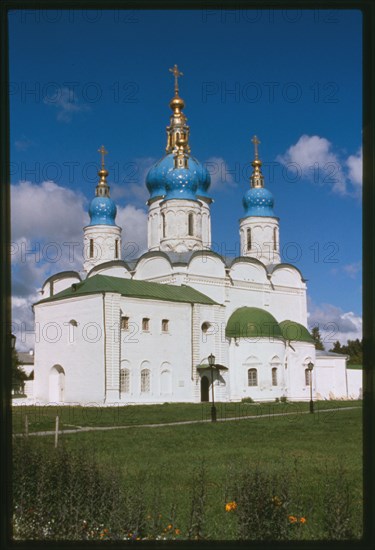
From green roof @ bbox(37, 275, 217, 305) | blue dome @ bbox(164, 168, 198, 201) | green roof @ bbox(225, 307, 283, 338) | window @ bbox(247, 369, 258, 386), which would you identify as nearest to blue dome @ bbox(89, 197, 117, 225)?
blue dome @ bbox(164, 168, 198, 201)

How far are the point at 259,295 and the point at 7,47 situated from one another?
36.7 metres

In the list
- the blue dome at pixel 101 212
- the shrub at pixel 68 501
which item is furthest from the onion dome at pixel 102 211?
the shrub at pixel 68 501

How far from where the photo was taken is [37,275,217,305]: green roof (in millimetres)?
30923

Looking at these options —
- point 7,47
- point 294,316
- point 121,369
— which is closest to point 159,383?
point 121,369

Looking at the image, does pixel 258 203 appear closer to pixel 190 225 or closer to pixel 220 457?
pixel 190 225

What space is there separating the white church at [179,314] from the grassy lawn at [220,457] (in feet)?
30.5

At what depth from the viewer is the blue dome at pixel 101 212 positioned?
43.7m

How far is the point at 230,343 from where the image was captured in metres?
35.5

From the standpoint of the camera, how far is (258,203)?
142 feet

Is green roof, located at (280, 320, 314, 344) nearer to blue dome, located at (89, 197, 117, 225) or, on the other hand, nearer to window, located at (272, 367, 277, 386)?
window, located at (272, 367, 277, 386)

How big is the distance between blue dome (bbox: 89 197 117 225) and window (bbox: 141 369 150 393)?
49.0ft

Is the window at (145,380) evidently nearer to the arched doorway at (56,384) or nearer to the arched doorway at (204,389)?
the arched doorway at (204,389)

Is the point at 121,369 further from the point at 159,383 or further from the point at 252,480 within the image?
the point at 252,480

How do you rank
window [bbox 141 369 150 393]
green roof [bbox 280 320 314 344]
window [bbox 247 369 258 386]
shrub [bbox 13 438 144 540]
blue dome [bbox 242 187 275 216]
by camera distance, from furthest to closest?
blue dome [bbox 242 187 275 216]
green roof [bbox 280 320 314 344]
window [bbox 247 369 258 386]
window [bbox 141 369 150 393]
shrub [bbox 13 438 144 540]
